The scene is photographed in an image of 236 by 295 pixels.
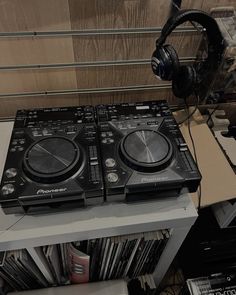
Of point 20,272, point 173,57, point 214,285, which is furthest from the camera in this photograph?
point 214,285

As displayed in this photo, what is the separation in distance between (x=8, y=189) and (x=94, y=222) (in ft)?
0.69

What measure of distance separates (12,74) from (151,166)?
55 cm

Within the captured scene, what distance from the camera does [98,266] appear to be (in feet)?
2.82

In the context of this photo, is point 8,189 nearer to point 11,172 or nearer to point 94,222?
point 11,172

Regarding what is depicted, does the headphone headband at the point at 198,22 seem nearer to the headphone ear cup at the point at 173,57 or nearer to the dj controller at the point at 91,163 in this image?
the headphone ear cup at the point at 173,57

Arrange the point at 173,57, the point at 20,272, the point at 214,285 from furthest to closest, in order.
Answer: the point at 214,285 < the point at 20,272 < the point at 173,57

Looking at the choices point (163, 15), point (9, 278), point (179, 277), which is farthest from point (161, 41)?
point (179, 277)

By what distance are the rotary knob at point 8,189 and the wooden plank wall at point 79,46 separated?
0.42 m

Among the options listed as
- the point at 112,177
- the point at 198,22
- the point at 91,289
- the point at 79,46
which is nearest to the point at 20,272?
the point at 91,289

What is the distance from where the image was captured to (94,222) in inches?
23.9

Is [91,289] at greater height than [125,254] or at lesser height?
lesser

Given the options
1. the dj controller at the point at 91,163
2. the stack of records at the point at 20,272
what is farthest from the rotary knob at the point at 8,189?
the stack of records at the point at 20,272

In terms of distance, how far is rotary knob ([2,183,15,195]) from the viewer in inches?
21.9

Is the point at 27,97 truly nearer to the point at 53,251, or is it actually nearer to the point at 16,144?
the point at 16,144
